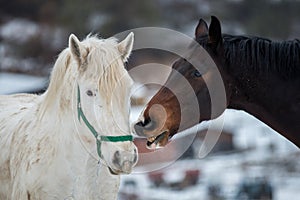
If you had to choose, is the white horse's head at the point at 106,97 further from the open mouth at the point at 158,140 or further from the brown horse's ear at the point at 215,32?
the brown horse's ear at the point at 215,32

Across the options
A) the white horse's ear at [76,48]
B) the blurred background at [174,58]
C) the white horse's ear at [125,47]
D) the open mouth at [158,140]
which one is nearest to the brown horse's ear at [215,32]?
the white horse's ear at [125,47]

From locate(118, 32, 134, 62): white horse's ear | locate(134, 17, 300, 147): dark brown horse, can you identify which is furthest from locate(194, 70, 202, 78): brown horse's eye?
locate(118, 32, 134, 62): white horse's ear

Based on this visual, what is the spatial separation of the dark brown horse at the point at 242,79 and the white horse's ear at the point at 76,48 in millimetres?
493

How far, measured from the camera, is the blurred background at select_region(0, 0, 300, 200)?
390 inches

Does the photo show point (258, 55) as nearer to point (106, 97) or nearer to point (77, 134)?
point (106, 97)

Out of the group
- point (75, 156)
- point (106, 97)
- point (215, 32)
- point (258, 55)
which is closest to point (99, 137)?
point (106, 97)

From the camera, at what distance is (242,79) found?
3.91 m

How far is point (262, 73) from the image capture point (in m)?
3.90

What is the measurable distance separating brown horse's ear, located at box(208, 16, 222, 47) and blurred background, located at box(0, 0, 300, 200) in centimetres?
454

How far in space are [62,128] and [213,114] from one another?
93cm

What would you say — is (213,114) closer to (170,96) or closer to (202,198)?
(170,96)

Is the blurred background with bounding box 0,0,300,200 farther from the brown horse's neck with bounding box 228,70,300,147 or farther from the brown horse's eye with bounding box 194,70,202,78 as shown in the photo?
the brown horse's eye with bounding box 194,70,202,78

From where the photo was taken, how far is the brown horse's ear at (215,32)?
12.4ft

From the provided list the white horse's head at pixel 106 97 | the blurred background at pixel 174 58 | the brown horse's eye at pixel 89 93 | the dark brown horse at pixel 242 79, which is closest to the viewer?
the white horse's head at pixel 106 97
